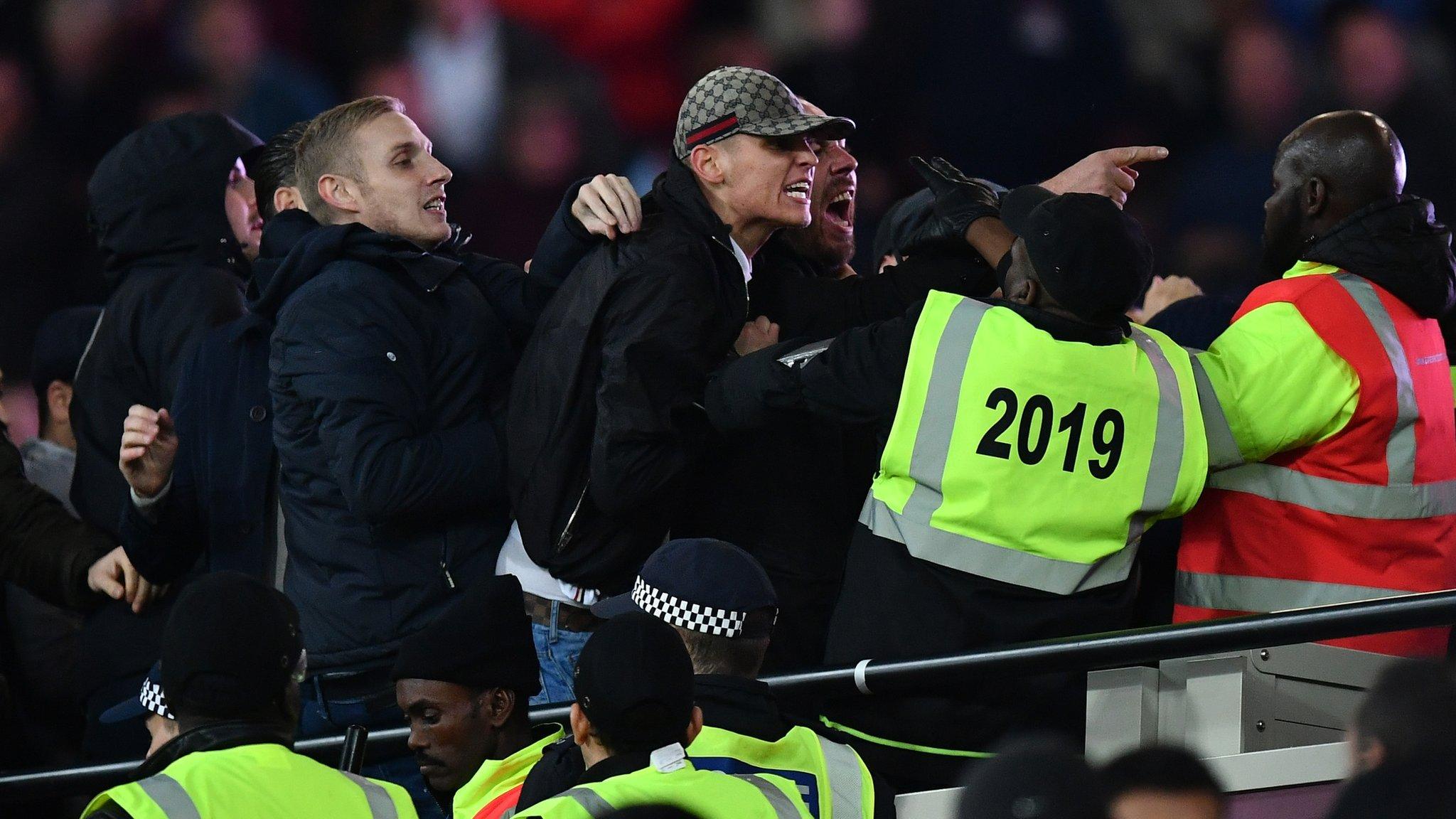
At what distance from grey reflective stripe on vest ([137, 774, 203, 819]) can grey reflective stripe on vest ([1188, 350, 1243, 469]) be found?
1808 millimetres

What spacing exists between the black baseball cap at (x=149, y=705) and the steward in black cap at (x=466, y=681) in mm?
411

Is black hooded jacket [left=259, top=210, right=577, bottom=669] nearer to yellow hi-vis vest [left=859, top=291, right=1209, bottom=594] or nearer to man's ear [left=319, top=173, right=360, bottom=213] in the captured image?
man's ear [left=319, top=173, right=360, bottom=213]

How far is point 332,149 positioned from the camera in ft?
13.1

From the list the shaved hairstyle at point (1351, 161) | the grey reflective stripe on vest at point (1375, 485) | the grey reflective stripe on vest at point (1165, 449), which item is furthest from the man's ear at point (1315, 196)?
the grey reflective stripe on vest at point (1165, 449)

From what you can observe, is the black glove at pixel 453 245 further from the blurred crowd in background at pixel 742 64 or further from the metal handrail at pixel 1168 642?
the blurred crowd in background at pixel 742 64

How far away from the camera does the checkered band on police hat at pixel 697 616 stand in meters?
2.99

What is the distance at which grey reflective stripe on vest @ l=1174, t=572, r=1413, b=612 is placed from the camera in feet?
11.2

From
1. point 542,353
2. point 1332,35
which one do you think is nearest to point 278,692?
point 542,353

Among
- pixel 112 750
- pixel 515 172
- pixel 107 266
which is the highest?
pixel 107 266

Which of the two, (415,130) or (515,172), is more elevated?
(415,130)

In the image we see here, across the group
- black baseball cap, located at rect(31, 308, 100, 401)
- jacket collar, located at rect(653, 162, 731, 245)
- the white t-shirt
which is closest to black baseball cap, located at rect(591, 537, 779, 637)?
the white t-shirt

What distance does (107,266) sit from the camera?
444cm

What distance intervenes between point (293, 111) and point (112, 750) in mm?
3013

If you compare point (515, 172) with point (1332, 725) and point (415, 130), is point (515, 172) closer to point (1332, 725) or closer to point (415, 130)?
point (415, 130)
